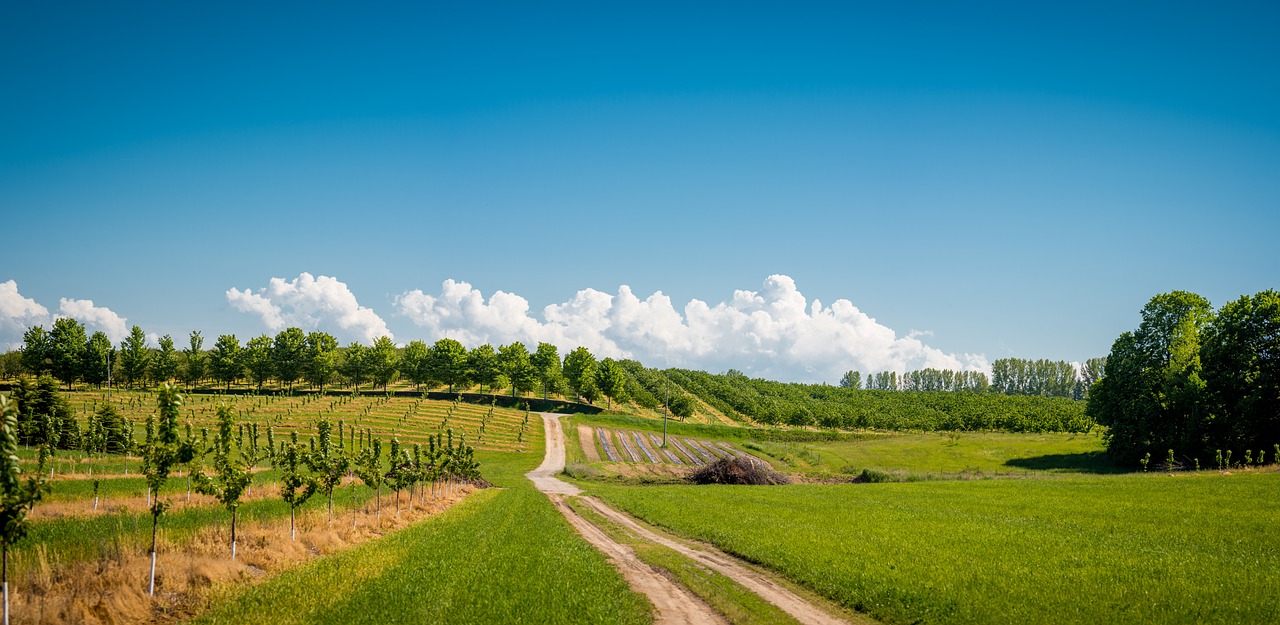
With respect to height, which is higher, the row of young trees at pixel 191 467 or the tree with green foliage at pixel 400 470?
the row of young trees at pixel 191 467

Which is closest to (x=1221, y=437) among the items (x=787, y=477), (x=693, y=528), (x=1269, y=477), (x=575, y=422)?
(x=1269, y=477)

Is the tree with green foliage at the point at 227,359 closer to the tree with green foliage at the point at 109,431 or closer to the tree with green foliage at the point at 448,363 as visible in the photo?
the tree with green foliage at the point at 448,363

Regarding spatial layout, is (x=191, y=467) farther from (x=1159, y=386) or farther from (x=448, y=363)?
(x=448, y=363)

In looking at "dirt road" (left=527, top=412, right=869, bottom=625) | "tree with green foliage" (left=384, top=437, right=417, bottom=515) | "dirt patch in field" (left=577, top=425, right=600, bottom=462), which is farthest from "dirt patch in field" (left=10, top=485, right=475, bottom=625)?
"dirt patch in field" (left=577, top=425, right=600, bottom=462)

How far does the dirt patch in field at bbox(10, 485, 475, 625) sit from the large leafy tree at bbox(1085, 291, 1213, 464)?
80116mm

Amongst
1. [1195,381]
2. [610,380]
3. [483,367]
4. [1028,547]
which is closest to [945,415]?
[610,380]

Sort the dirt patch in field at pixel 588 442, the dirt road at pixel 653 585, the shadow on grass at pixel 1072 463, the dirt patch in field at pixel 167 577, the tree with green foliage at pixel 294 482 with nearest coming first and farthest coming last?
the dirt patch in field at pixel 167 577 < the dirt road at pixel 653 585 < the tree with green foliage at pixel 294 482 < the shadow on grass at pixel 1072 463 < the dirt patch in field at pixel 588 442

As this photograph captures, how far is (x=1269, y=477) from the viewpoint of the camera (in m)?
39.8

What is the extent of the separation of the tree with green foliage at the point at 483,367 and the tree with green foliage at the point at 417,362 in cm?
1110

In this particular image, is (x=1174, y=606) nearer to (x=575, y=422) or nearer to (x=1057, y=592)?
(x=1057, y=592)

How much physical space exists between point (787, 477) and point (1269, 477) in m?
37.7

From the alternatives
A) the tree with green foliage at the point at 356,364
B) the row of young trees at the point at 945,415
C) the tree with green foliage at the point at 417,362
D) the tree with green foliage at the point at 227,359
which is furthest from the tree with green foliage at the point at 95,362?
the row of young trees at the point at 945,415

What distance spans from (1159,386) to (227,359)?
181349 mm

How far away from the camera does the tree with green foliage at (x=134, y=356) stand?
456 feet
